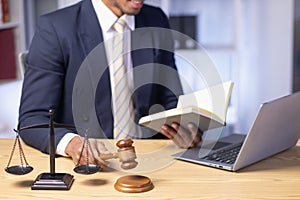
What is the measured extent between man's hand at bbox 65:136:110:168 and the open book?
0.52ft

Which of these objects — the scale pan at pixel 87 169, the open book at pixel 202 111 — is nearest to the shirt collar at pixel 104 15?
the open book at pixel 202 111

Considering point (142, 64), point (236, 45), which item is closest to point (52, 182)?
point (142, 64)

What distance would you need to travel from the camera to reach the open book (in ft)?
4.69

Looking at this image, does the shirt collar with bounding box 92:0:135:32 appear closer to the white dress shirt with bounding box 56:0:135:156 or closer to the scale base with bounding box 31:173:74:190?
the white dress shirt with bounding box 56:0:135:156

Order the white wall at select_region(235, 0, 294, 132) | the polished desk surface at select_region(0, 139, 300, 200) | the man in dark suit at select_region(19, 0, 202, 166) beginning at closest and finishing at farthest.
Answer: the polished desk surface at select_region(0, 139, 300, 200) → the man in dark suit at select_region(19, 0, 202, 166) → the white wall at select_region(235, 0, 294, 132)

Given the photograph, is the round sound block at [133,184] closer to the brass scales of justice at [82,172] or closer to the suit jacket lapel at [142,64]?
the brass scales of justice at [82,172]

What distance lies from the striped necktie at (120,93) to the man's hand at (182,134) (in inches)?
15.4

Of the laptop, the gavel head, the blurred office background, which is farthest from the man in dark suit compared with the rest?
the blurred office background

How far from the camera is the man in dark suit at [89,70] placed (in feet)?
5.60

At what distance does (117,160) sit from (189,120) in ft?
0.81

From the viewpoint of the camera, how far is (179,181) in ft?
4.14

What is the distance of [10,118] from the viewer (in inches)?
129

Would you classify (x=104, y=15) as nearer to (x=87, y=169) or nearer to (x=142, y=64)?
(x=142, y=64)

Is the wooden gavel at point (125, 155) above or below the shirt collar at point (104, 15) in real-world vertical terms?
below
